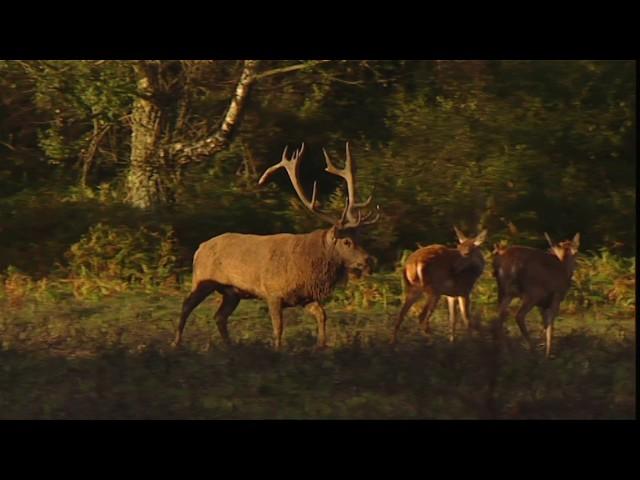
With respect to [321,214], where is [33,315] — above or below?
below

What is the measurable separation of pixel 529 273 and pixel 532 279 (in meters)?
0.06

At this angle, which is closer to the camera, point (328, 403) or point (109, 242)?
point (328, 403)

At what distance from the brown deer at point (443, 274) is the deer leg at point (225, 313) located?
1.36 metres

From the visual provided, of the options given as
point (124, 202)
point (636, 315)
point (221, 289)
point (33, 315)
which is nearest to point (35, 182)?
point (124, 202)

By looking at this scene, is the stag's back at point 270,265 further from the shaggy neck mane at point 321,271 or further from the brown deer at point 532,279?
the brown deer at point 532,279

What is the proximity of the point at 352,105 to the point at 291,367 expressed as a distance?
6001 mm

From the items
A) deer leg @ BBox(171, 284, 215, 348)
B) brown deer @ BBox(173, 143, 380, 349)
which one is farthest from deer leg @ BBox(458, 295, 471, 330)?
deer leg @ BBox(171, 284, 215, 348)

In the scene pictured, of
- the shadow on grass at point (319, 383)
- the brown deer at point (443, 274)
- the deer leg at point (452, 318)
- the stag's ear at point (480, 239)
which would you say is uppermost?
the stag's ear at point (480, 239)

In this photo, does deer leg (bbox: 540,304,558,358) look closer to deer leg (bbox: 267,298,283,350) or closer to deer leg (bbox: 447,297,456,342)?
deer leg (bbox: 447,297,456,342)

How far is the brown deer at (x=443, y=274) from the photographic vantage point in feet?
40.5

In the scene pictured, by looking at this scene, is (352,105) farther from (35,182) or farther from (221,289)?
(221,289)

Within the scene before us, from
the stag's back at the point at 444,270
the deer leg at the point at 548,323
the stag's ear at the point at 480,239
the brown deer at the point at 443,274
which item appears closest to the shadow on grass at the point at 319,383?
the deer leg at the point at 548,323

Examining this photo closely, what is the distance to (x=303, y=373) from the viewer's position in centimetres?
1130

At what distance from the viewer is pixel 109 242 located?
15648 millimetres
